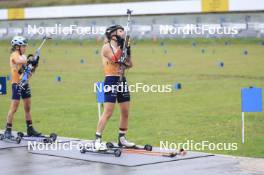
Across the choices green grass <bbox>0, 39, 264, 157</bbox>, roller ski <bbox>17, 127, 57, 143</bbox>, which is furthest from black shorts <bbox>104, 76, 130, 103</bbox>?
green grass <bbox>0, 39, 264, 157</bbox>

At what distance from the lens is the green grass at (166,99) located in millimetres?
16938

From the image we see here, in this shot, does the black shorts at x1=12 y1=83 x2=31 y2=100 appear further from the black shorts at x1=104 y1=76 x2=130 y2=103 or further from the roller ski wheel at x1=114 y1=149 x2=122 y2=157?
the roller ski wheel at x1=114 y1=149 x2=122 y2=157

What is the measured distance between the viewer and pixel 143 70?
113 feet

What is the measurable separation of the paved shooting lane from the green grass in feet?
5.17

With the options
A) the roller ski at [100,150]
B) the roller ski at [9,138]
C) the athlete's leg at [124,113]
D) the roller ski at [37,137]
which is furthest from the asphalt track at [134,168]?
the roller ski at [9,138]

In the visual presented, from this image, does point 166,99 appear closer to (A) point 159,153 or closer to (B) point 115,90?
(B) point 115,90

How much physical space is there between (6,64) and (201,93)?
18219 mm

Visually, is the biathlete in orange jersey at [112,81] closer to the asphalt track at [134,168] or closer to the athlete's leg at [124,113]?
the athlete's leg at [124,113]

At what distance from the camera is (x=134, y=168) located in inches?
479

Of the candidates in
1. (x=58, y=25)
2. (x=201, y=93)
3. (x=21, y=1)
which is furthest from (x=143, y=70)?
(x=21, y=1)

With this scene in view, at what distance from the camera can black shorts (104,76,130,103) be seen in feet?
44.4

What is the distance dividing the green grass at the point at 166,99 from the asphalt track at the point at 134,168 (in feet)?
5.12

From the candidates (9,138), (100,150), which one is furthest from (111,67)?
(9,138)

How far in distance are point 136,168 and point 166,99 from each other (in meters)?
11.7
